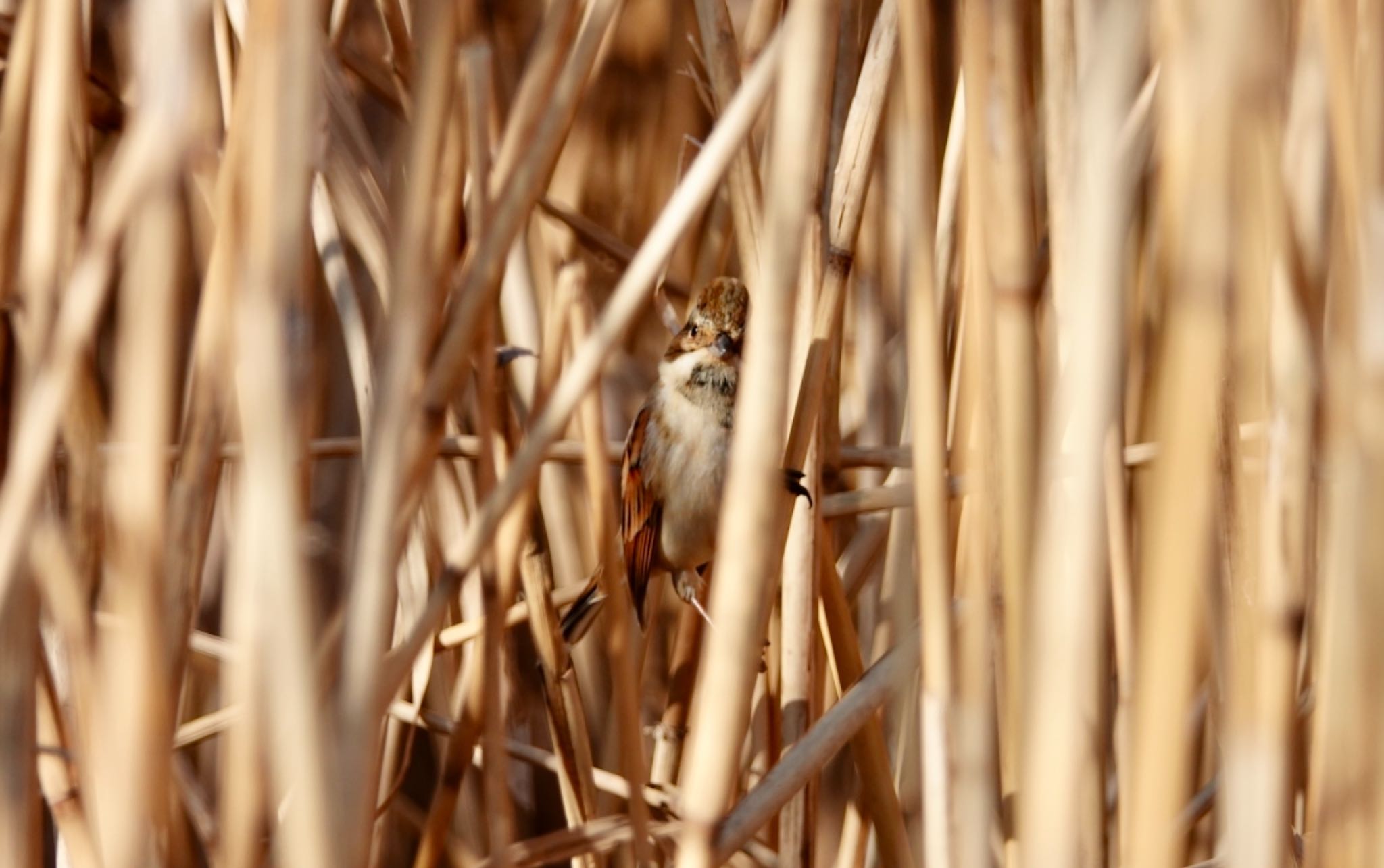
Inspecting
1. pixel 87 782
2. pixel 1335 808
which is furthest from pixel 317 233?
pixel 1335 808

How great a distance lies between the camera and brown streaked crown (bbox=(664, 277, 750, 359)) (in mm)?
1536

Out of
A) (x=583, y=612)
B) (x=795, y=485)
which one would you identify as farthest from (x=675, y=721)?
(x=795, y=485)

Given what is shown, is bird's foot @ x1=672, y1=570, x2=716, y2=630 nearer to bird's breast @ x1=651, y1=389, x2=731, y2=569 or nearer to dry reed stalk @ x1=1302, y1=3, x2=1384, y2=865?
bird's breast @ x1=651, y1=389, x2=731, y2=569

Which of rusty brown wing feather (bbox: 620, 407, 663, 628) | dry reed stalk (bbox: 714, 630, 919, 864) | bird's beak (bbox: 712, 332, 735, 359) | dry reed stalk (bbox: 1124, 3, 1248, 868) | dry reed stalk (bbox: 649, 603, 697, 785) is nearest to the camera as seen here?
dry reed stalk (bbox: 1124, 3, 1248, 868)

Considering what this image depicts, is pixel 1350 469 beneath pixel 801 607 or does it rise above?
above

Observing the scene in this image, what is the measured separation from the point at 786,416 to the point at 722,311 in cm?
76

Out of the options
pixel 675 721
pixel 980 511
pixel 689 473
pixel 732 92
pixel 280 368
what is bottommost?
pixel 675 721

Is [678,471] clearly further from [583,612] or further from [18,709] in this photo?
[18,709]

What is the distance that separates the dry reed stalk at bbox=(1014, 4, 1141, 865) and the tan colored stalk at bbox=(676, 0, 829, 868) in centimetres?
15

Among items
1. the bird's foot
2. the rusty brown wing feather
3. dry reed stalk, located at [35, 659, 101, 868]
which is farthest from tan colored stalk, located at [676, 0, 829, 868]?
the rusty brown wing feather

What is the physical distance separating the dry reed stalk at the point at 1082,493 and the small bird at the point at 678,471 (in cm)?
98

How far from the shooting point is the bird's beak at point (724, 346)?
156cm

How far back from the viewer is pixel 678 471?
72.3 inches

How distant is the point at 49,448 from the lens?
0.73 meters
